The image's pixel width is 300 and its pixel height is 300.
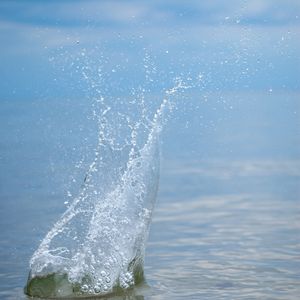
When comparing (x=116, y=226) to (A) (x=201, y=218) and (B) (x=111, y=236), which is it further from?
(A) (x=201, y=218)

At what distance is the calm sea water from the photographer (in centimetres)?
1068

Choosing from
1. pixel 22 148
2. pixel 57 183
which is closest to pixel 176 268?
pixel 57 183

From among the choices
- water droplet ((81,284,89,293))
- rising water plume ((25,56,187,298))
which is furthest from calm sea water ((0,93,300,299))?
water droplet ((81,284,89,293))

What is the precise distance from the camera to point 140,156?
1140cm

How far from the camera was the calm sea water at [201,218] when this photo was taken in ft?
35.0

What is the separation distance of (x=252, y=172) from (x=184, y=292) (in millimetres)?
10370

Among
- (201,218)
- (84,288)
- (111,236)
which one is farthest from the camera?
(201,218)

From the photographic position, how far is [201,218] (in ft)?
47.6

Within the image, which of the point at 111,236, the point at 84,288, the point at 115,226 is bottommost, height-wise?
the point at 84,288

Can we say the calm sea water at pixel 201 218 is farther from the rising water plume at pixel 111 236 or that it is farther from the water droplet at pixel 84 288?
the water droplet at pixel 84 288

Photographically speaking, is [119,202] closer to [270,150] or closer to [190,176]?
[190,176]

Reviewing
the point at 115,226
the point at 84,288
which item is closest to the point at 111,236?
the point at 115,226

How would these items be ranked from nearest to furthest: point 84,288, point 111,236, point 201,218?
point 84,288 < point 111,236 < point 201,218

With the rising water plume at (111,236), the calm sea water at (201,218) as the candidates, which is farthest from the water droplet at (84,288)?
the calm sea water at (201,218)
